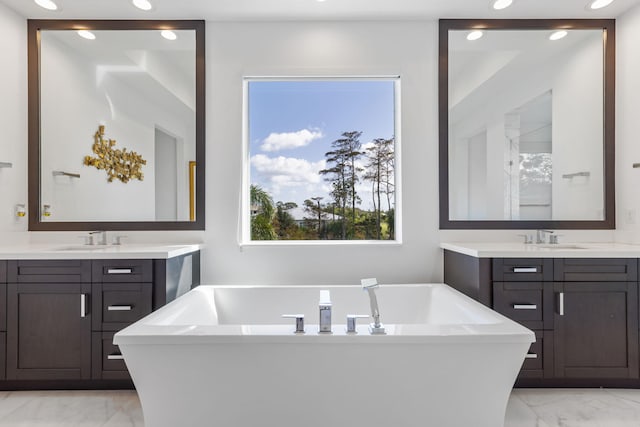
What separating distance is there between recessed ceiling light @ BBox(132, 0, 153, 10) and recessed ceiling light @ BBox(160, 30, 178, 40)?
0.65 feet

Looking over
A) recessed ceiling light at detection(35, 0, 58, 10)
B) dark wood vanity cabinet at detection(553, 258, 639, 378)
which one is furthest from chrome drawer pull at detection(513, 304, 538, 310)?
recessed ceiling light at detection(35, 0, 58, 10)

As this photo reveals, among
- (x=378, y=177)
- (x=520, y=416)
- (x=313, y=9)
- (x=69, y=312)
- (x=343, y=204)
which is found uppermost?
(x=313, y=9)

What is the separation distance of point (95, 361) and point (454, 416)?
6.54 ft

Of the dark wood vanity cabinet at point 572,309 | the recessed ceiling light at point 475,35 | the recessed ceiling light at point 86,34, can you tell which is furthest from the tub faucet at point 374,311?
the recessed ceiling light at point 86,34

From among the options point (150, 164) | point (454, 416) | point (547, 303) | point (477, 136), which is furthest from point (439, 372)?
point (150, 164)

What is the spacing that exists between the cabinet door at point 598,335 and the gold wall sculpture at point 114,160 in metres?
3.00

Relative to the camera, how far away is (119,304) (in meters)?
2.14

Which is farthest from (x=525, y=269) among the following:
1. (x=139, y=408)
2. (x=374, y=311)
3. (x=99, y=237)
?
(x=99, y=237)

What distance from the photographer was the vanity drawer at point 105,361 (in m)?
2.13

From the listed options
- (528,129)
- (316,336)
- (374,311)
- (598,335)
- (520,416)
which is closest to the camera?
(316,336)

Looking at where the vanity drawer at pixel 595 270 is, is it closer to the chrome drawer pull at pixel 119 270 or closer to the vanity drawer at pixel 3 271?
the chrome drawer pull at pixel 119 270

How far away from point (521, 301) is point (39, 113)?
357cm

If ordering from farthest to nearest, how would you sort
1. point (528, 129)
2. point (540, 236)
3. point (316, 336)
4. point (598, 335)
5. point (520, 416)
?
1. point (528, 129)
2. point (540, 236)
3. point (598, 335)
4. point (520, 416)
5. point (316, 336)

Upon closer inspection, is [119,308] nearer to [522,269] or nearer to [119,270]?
[119,270]
